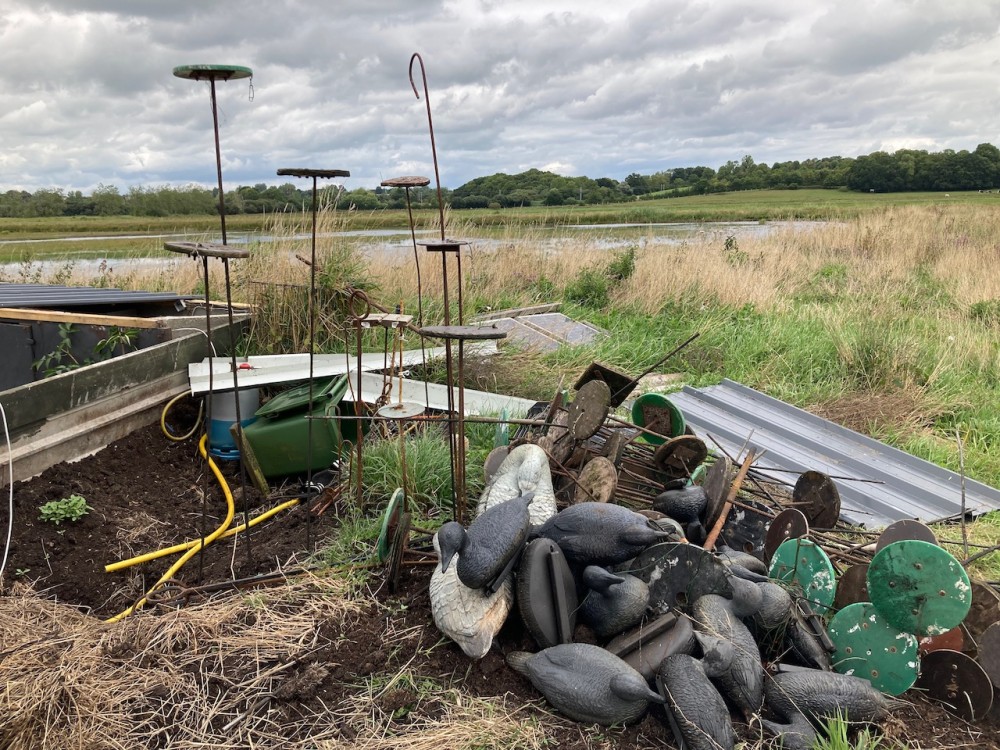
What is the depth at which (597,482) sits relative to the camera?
3.12 m

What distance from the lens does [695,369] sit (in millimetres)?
6809

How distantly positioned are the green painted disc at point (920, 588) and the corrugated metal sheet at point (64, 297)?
5.45m

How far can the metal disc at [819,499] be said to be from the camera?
3324 mm

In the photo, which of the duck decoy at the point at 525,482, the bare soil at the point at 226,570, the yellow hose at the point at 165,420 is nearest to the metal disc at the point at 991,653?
the bare soil at the point at 226,570

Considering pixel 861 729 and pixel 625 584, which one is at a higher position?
pixel 625 584

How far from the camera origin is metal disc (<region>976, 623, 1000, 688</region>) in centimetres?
227

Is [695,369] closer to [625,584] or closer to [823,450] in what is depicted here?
[823,450]

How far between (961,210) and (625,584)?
24.0 m

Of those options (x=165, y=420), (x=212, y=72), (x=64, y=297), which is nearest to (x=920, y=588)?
(x=212, y=72)

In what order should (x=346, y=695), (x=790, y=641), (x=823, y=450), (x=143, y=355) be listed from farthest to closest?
(x=823, y=450)
(x=143, y=355)
(x=790, y=641)
(x=346, y=695)

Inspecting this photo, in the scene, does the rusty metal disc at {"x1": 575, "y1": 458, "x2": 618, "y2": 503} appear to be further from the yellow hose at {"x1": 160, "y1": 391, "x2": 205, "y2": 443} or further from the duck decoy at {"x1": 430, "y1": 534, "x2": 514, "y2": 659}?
the yellow hose at {"x1": 160, "y1": 391, "x2": 205, "y2": 443}

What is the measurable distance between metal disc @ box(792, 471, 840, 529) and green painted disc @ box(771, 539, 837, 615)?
0.80m

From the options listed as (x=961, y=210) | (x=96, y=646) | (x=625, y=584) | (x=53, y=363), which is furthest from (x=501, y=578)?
(x=961, y=210)

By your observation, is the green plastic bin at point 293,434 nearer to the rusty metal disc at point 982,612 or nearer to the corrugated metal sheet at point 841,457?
the corrugated metal sheet at point 841,457
